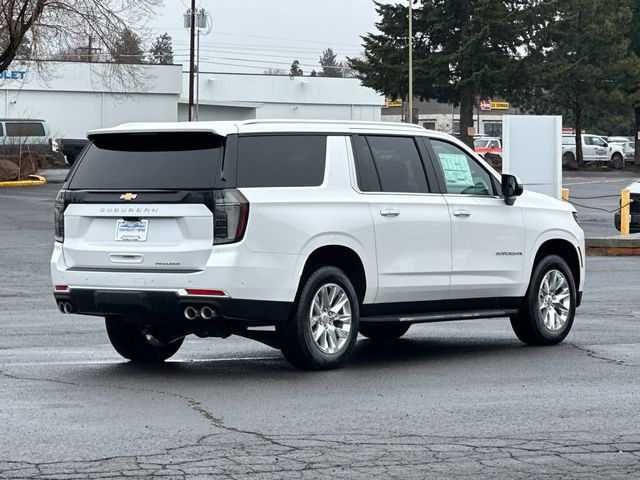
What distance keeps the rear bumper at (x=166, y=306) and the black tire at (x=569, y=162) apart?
67413 millimetres

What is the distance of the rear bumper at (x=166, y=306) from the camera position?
984cm

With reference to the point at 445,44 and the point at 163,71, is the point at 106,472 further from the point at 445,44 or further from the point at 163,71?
the point at 163,71

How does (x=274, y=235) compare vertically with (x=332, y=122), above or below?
below

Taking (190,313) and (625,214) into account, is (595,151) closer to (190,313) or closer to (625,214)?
(625,214)

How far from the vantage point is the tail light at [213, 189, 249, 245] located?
988cm

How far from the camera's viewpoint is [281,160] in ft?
34.1

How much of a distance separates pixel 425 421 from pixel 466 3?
6232 cm

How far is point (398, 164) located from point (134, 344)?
2.55 metres

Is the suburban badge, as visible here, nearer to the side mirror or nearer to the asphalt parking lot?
the asphalt parking lot

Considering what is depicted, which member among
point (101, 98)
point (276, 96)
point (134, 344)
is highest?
point (276, 96)

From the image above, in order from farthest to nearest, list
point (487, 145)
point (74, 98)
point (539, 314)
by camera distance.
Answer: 1. point (74, 98)
2. point (487, 145)
3. point (539, 314)

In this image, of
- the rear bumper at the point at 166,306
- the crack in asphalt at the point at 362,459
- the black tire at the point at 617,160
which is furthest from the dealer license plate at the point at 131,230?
the black tire at the point at 617,160

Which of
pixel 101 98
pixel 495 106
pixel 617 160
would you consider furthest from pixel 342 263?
pixel 495 106

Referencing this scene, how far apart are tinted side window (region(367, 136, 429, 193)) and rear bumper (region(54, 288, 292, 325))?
1581mm
